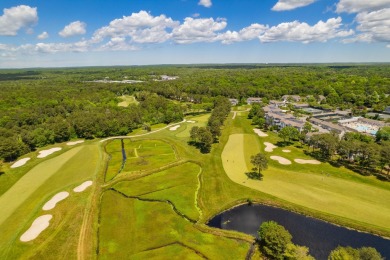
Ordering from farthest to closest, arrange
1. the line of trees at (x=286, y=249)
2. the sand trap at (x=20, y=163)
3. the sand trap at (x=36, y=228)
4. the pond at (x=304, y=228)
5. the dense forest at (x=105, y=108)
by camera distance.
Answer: the dense forest at (x=105, y=108) < the sand trap at (x=20, y=163) < the sand trap at (x=36, y=228) < the pond at (x=304, y=228) < the line of trees at (x=286, y=249)

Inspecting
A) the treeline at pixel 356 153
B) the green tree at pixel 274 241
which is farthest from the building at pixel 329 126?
the green tree at pixel 274 241

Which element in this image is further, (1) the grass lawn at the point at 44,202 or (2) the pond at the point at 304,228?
(1) the grass lawn at the point at 44,202

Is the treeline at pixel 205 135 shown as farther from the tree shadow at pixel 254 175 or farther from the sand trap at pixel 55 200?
the sand trap at pixel 55 200

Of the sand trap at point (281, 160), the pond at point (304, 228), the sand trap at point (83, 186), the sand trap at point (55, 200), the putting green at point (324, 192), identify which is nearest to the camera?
the pond at point (304, 228)

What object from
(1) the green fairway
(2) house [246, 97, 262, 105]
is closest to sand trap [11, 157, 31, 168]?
(1) the green fairway

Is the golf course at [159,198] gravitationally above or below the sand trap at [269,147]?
below

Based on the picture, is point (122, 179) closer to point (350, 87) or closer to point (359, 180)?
point (359, 180)

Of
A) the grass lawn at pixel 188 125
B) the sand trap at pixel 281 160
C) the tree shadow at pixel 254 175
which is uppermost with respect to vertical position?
the grass lawn at pixel 188 125
